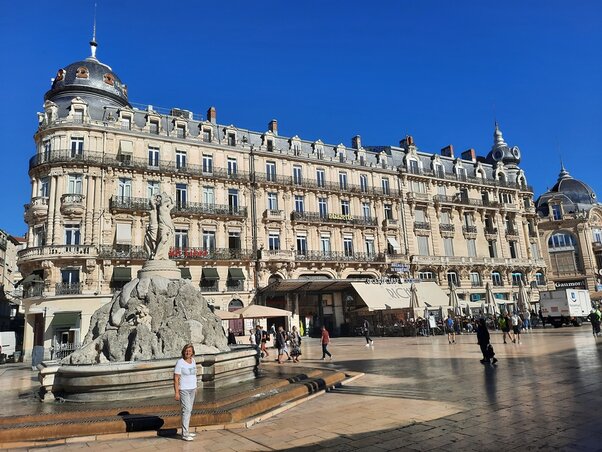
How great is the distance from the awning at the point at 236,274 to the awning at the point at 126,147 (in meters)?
10.7

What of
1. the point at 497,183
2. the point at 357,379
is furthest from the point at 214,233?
the point at 497,183

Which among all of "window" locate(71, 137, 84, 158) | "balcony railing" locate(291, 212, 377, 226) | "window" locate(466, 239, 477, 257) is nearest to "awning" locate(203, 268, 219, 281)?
"balcony railing" locate(291, 212, 377, 226)

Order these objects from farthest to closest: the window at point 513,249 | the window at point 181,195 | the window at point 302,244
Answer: the window at point 513,249, the window at point 302,244, the window at point 181,195

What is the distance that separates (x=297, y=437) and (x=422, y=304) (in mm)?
28015

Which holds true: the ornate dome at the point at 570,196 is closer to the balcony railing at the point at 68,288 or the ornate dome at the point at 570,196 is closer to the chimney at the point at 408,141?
the chimney at the point at 408,141

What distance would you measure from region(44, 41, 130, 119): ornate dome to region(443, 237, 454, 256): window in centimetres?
3036

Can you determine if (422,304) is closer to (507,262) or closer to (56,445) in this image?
(507,262)

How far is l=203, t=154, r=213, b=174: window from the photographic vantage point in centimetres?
3303

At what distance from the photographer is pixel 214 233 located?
3228 centimetres

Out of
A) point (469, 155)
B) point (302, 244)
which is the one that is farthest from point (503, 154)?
point (302, 244)

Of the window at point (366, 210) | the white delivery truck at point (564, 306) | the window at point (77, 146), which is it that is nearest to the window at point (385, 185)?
the window at point (366, 210)

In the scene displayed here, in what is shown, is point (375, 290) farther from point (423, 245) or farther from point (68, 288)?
point (68, 288)

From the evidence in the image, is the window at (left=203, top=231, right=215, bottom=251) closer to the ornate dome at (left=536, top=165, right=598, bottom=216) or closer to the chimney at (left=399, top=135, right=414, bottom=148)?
the chimney at (left=399, top=135, right=414, bottom=148)

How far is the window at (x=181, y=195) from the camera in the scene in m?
31.5
